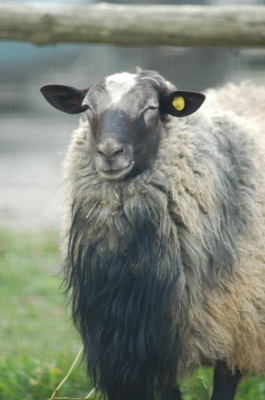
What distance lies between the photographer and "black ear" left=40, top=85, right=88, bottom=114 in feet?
12.4

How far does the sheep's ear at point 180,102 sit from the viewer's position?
3543 millimetres

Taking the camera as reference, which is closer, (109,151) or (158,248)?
(109,151)

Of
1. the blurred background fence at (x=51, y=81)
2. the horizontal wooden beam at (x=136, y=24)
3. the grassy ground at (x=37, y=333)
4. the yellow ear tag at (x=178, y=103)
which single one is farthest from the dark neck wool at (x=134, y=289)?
the blurred background fence at (x=51, y=81)

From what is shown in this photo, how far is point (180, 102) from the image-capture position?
357 cm

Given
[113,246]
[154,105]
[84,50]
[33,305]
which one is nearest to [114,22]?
[154,105]

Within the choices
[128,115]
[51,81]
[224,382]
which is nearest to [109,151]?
[128,115]

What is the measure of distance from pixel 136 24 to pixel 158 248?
1915 mm

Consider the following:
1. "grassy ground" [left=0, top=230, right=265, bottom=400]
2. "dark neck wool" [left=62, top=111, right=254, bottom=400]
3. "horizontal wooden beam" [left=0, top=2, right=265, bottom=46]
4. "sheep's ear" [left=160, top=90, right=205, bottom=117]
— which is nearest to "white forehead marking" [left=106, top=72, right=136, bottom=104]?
"sheep's ear" [left=160, top=90, right=205, bottom=117]

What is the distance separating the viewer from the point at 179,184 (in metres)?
3.46

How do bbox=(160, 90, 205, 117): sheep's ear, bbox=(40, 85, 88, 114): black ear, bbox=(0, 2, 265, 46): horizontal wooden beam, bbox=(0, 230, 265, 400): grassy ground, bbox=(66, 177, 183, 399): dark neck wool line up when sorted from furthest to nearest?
bbox=(0, 2, 265, 46): horizontal wooden beam, bbox=(0, 230, 265, 400): grassy ground, bbox=(40, 85, 88, 114): black ear, bbox=(160, 90, 205, 117): sheep's ear, bbox=(66, 177, 183, 399): dark neck wool

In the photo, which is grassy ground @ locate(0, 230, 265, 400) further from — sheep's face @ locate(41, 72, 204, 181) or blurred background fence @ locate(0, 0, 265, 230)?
sheep's face @ locate(41, 72, 204, 181)

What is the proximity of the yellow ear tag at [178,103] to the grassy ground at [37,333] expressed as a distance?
1164mm

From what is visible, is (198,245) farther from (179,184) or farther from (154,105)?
(154,105)

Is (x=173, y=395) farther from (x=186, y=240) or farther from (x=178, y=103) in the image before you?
(x=178, y=103)
